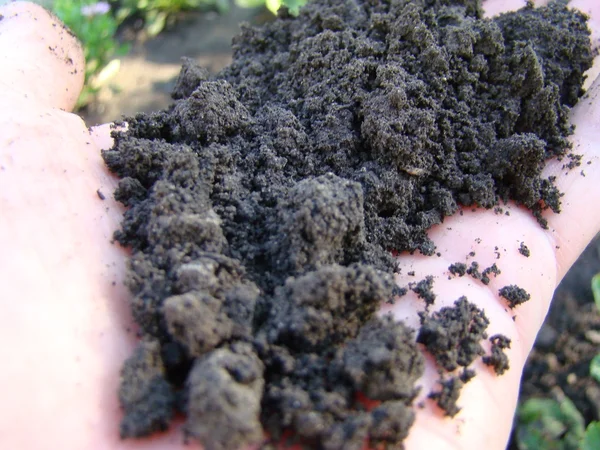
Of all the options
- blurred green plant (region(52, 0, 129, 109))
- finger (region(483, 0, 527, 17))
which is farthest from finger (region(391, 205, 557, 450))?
blurred green plant (region(52, 0, 129, 109))

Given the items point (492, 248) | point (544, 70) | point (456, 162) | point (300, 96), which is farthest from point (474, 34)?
point (492, 248)

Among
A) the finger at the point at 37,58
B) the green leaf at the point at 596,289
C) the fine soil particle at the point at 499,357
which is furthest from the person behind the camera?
the green leaf at the point at 596,289

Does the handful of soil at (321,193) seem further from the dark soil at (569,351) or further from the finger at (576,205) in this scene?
the dark soil at (569,351)

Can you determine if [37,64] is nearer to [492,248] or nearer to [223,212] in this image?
[223,212]

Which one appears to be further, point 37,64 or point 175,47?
point 175,47

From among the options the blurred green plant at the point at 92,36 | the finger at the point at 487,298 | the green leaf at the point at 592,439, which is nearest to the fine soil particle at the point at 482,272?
the finger at the point at 487,298

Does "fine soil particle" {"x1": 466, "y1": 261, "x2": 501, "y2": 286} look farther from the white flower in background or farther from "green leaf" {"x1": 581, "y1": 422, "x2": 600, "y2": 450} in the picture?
the white flower in background

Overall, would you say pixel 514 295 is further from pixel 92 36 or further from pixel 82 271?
pixel 92 36
